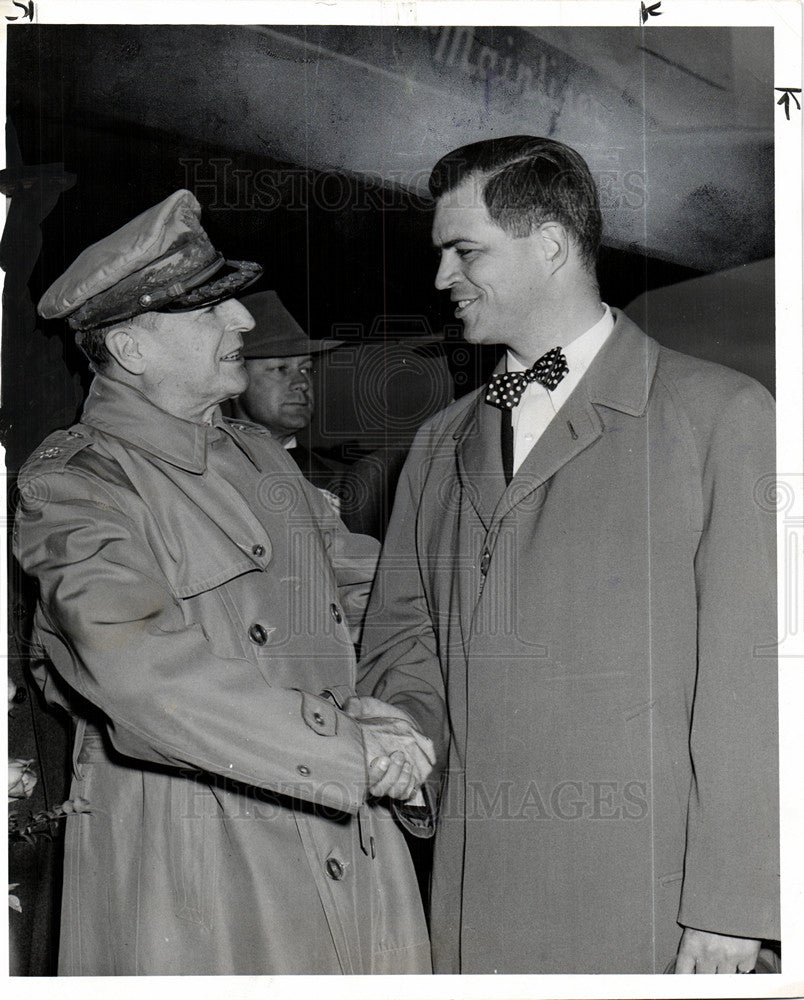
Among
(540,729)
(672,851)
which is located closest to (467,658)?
(540,729)

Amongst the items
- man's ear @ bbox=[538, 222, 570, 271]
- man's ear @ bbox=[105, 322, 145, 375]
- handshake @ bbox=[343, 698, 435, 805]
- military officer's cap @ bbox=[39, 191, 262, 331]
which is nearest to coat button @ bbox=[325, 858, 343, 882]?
handshake @ bbox=[343, 698, 435, 805]

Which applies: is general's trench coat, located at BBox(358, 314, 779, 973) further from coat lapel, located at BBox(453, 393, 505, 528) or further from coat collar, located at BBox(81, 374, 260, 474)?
coat collar, located at BBox(81, 374, 260, 474)

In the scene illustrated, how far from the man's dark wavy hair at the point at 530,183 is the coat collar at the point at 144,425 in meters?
0.81

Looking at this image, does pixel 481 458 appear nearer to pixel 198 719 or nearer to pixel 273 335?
pixel 273 335

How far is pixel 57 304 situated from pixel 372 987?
1.74 meters

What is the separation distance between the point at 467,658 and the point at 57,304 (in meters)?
1.25

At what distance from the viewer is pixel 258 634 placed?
2.45 m

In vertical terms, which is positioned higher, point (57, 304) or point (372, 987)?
point (57, 304)

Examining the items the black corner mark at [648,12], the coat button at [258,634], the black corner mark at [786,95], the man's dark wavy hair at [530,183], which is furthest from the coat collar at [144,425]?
the black corner mark at [786,95]

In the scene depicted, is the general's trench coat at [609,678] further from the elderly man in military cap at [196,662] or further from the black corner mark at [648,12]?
the black corner mark at [648,12]

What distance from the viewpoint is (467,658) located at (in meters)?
2.49

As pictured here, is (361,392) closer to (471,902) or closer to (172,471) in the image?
(172,471)

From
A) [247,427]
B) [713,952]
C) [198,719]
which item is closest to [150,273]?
[247,427]

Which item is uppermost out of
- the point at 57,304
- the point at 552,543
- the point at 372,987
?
the point at 57,304
